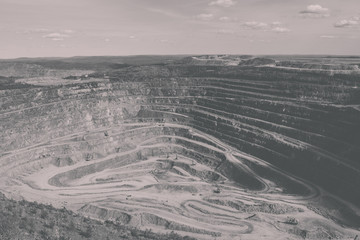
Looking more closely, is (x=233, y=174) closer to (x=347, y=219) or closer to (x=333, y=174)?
(x=333, y=174)

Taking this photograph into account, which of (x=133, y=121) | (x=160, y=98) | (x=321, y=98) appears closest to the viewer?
(x=321, y=98)

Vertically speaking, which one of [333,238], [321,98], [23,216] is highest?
[321,98]

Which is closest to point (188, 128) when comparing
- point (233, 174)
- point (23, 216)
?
point (233, 174)

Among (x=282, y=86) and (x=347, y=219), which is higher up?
(x=282, y=86)

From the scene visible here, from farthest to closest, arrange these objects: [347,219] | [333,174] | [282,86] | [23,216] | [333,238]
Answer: [282,86] < [333,174] < [347,219] < [333,238] < [23,216]

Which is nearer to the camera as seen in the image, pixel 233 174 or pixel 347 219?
pixel 347 219

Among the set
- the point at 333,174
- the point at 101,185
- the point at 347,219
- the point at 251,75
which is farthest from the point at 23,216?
the point at 251,75

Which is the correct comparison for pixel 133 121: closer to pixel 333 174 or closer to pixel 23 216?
pixel 333 174
